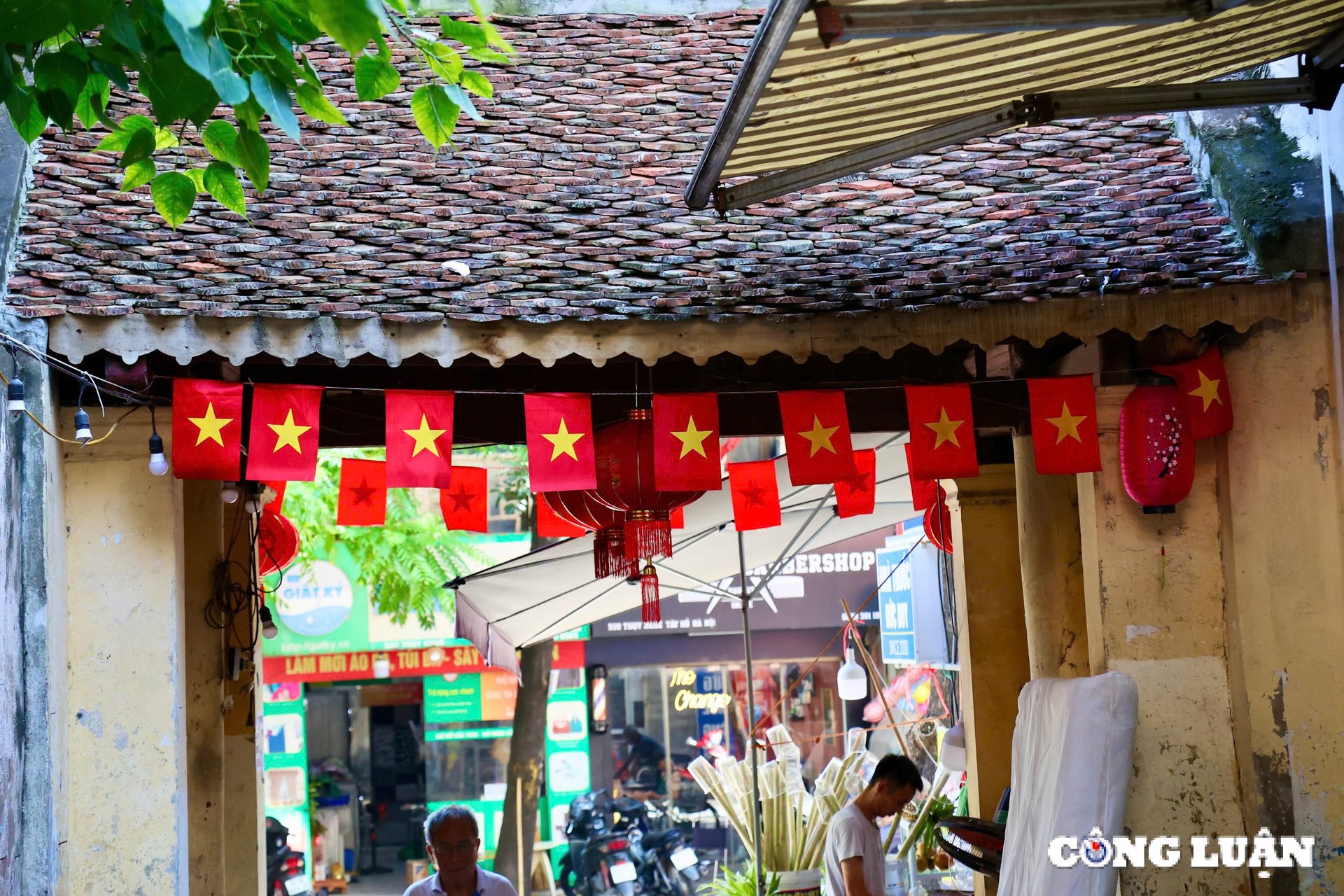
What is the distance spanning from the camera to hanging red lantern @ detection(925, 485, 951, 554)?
9.09 metres

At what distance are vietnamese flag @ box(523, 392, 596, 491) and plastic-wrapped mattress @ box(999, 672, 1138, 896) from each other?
227 centimetres

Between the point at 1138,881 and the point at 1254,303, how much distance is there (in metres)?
2.55

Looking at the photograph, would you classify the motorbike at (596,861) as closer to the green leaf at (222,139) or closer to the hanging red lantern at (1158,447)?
the hanging red lantern at (1158,447)

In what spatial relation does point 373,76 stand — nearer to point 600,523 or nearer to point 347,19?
point 347,19

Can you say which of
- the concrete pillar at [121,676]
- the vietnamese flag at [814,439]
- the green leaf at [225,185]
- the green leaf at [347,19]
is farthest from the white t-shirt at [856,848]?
the green leaf at [347,19]

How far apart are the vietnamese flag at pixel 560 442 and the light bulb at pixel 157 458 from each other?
154cm

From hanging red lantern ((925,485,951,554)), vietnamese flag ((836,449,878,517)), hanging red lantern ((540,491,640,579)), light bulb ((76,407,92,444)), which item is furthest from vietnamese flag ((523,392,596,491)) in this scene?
hanging red lantern ((925,485,951,554))

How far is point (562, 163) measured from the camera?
295 inches

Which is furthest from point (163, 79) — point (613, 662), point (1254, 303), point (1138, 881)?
point (613, 662)

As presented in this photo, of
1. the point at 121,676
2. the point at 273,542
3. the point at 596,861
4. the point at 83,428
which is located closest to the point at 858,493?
the point at 273,542

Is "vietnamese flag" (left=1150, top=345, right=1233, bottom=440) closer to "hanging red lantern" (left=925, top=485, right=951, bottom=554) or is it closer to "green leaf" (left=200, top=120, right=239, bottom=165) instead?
"hanging red lantern" (left=925, top=485, right=951, bottom=554)

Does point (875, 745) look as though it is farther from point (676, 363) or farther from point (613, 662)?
point (676, 363)

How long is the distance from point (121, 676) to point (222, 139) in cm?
273

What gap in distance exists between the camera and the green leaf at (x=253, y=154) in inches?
151
